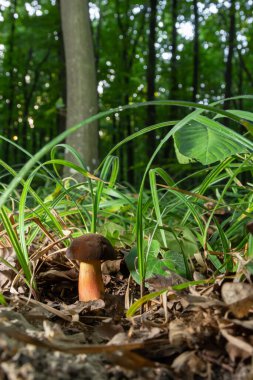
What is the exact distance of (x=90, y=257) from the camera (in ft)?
3.48

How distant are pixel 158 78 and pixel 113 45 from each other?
159 inches

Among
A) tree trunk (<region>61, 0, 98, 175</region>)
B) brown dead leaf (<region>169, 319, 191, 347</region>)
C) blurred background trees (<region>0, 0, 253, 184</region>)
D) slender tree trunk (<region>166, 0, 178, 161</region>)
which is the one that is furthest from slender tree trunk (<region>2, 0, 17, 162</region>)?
brown dead leaf (<region>169, 319, 191, 347</region>)

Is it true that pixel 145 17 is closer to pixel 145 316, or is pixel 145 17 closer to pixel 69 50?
pixel 69 50

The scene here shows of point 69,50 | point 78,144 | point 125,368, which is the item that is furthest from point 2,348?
point 69,50

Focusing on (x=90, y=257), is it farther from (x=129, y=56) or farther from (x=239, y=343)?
(x=129, y=56)

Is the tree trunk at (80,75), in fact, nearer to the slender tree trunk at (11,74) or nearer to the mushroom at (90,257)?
the mushroom at (90,257)

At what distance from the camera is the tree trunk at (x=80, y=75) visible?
380 centimetres

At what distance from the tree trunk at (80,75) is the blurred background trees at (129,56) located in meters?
5.49

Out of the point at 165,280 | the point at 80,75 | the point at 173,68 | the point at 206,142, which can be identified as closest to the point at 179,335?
the point at 165,280

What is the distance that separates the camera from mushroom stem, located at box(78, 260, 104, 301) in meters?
1.11

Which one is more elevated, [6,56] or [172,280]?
[6,56]

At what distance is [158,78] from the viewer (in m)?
17.5

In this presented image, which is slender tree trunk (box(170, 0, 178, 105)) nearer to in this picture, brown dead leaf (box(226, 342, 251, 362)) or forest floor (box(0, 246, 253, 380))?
forest floor (box(0, 246, 253, 380))

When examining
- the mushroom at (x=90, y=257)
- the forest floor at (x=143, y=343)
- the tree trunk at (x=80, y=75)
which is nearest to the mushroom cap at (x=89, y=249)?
the mushroom at (x=90, y=257)
